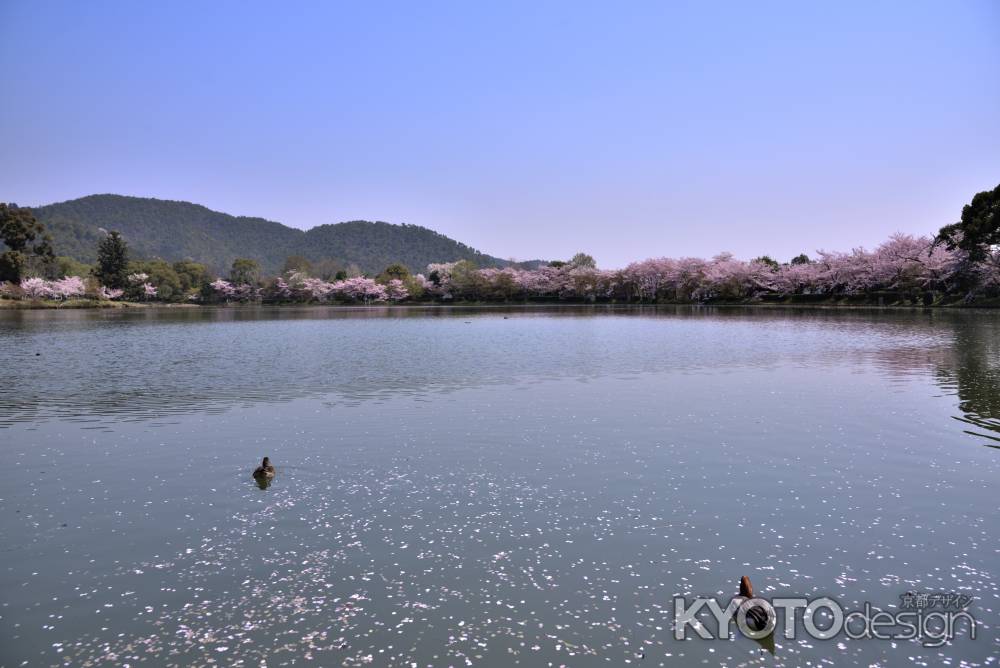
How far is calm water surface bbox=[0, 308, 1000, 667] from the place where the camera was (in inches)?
217

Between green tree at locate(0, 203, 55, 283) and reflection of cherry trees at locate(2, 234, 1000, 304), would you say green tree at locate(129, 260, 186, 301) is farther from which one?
green tree at locate(0, 203, 55, 283)

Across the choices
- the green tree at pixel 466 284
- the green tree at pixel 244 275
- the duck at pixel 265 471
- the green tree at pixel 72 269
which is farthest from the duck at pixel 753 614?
the green tree at pixel 244 275

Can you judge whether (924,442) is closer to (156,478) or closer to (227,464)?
(227,464)

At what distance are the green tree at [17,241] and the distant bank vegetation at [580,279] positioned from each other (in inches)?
6.3

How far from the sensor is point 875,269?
72125 mm

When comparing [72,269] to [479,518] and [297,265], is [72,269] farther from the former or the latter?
[479,518]

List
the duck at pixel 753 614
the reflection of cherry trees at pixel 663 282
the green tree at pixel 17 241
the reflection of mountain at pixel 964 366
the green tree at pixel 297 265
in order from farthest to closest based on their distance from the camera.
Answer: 1. the green tree at pixel 297 265
2. the green tree at pixel 17 241
3. the reflection of cherry trees at pixel 663 282
4. the reflection of mountain at pixel 964 366
5. the duck at pixel 753 614

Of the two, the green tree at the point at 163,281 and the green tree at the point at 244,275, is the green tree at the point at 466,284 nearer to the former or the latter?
the green tree at the point at 244,275

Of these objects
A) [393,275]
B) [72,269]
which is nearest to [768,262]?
[393,275]

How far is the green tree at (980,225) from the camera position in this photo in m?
49.2

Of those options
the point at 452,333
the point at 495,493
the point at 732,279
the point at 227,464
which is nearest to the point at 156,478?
the point at 227,464

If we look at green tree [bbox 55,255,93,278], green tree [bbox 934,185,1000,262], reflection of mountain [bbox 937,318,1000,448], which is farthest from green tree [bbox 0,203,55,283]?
green tree [bbox 934,185,1000,262]

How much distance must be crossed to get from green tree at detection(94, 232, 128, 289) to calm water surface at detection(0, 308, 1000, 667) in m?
108

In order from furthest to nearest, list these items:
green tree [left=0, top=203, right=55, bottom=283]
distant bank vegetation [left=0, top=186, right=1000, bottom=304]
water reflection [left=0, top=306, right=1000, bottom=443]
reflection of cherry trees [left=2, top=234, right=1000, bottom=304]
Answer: green tree [left=0, top=203, right=55, bottom=283], reflection of cherry trees [left=2, top=234, right=1000, bottom=304], distant bank vegetation [left=0, top=186, right=1000, bottom=304], water reflection [left=0, top=306, right=1000, bottom=443]
